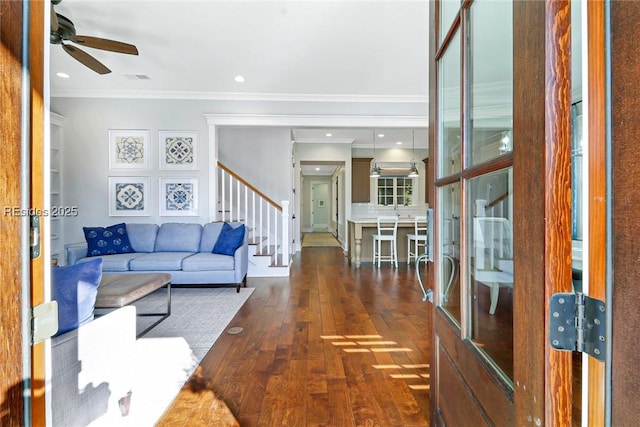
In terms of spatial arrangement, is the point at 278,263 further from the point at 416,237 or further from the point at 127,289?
the point at 127,289

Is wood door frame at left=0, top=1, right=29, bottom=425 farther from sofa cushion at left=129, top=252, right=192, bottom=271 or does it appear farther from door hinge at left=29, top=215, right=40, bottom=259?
sofa cushion at left=129, top=252, right=192, bottom=271

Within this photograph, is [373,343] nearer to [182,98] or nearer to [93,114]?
[182,98]

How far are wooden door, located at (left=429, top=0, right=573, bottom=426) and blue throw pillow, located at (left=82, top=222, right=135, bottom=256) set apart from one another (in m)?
4.46

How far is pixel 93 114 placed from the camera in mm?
4871

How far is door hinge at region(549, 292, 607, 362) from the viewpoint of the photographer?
18.6 inches

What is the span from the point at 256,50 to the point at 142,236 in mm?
3087

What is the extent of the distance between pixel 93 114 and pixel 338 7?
4378 mm

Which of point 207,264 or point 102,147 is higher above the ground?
point 102,147

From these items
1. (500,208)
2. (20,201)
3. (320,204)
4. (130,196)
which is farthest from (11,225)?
(320,204)

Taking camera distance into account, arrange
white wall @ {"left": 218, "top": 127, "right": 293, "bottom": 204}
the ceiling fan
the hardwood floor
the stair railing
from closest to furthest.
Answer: the hardwood floor
the ceiling fan
the stair railing
white wall @ {"left": 218, "top": 127, "right": 293, "bottom": 204}

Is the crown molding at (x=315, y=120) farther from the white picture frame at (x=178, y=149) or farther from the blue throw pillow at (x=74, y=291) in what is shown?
the blue throw pillow at (x=74, y=291)

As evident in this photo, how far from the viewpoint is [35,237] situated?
2.03 feet

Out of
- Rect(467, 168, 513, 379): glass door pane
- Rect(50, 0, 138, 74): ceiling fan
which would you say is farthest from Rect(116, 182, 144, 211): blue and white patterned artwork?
Rect(467, 168, 513, 379): glass door pane

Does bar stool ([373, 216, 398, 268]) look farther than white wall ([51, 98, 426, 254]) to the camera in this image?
Yes
